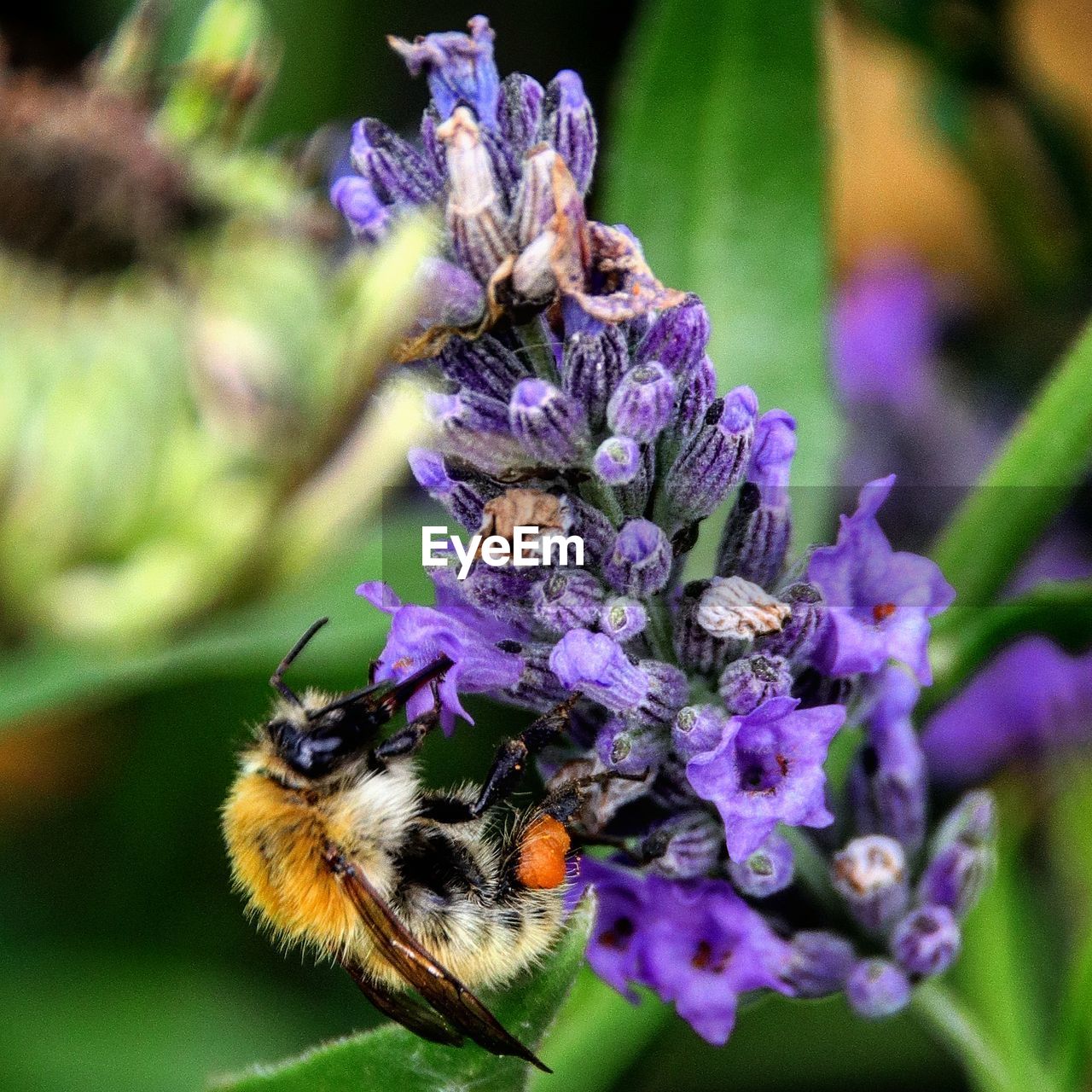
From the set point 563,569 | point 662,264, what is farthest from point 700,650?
point 662,264

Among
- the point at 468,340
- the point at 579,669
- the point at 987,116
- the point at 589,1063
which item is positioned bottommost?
the point at 589,1063

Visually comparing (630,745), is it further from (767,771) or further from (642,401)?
(642,401)

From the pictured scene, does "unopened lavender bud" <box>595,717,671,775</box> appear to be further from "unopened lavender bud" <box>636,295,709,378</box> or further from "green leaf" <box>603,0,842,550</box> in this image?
"green leaf" <box>603,0,842,550</box>

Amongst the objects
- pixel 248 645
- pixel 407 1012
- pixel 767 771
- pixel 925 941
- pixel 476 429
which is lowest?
pixel 248 645

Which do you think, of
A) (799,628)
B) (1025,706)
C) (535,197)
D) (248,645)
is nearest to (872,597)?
(799,628)

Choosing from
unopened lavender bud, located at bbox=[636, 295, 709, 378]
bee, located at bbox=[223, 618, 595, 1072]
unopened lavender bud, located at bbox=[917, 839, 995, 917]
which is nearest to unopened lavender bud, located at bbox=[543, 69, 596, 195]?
unopened lavender bud, located at bbox=[636, 295, 709, 378]

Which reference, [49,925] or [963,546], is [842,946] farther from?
[49,925]

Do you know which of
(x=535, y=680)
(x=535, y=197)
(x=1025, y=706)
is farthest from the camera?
(x=1025, y=706)
